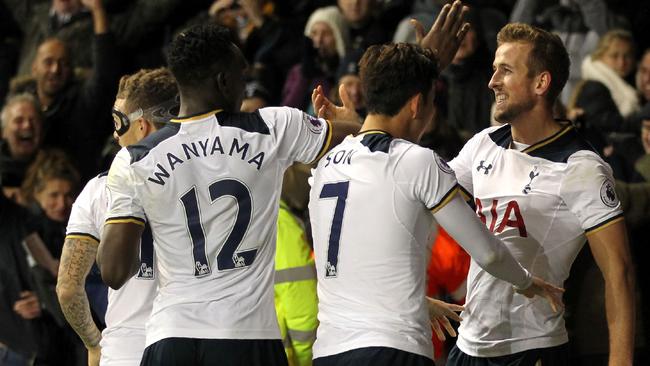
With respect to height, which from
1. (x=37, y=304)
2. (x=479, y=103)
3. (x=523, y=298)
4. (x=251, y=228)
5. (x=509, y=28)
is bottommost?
(x=37, y=304)

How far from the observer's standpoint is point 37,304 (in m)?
8.85

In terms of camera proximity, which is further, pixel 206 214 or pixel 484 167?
pixel 484 167

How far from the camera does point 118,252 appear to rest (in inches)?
195

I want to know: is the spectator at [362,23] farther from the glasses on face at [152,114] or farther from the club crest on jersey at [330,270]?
the club crest on jersey at [330,270]

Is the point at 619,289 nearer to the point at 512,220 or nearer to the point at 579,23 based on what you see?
the point at 512,220

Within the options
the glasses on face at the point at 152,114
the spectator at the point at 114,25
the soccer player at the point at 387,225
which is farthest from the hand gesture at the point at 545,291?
the spectator at the point at 114,25

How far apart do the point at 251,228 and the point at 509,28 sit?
1626 millimetres

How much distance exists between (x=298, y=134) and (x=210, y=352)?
3.17 feet

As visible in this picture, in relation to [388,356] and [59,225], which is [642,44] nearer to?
[59,225]

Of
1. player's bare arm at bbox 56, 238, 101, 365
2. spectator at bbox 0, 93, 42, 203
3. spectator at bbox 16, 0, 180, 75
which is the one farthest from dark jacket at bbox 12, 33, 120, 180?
player's bare arm at bbox 56, 238, 101, 365

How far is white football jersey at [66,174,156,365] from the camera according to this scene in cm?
560

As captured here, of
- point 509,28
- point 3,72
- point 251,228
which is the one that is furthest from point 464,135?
point 3,72

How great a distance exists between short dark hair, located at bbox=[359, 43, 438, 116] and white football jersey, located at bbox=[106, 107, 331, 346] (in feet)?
1.57

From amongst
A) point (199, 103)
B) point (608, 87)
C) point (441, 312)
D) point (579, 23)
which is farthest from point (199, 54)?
point (579, 23)
